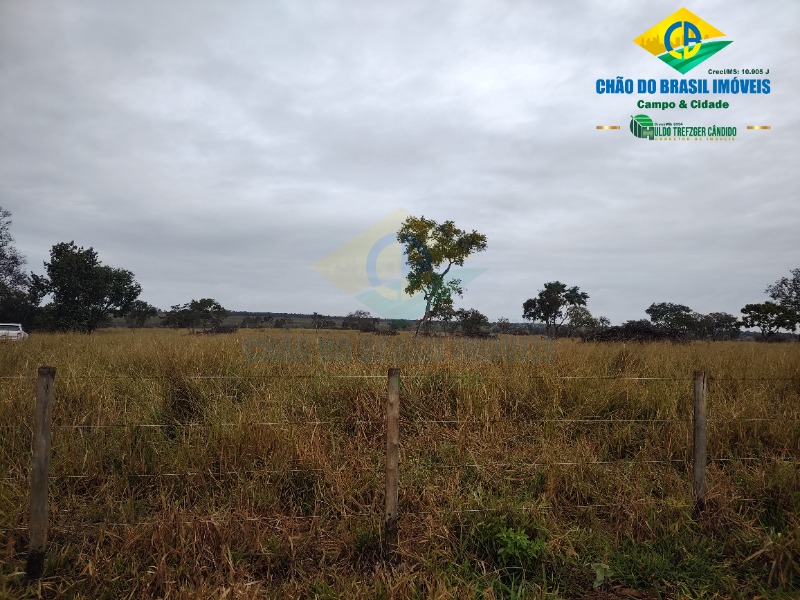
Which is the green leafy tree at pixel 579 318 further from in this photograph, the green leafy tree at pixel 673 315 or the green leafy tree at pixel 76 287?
the green leafy tree at pixel 76 287

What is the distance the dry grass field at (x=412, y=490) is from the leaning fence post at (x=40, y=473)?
16cm

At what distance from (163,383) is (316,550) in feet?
14.8

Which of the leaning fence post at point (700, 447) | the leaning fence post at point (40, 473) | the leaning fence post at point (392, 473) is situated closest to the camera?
the leaning fence post at point (40, 473)

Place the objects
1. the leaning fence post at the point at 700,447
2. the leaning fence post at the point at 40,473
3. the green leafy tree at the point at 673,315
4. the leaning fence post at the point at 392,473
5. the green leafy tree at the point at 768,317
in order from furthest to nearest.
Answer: the green leafy tree at the point at 673,315 → the green leafy tree at the point at 768,317 → the leaning fence post at the point at 700,447 → the leaning fence post at the point at 392,473 → the leaning fence post at the point at 40,473

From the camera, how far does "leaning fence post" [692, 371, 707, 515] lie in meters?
4.23

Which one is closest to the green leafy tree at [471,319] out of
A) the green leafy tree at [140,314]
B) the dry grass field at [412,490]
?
the dry grass field at [412,490]

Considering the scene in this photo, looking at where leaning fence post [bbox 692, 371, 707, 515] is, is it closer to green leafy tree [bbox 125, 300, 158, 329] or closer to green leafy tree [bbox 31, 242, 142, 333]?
green leafy tree [bbox 31, 242, 142, 333]

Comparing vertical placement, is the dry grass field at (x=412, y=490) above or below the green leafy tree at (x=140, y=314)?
below

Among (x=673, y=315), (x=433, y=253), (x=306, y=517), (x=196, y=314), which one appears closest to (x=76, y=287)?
(x=196, y=314)

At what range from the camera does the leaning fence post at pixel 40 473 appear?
348cm

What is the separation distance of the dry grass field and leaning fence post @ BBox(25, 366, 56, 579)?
163mm

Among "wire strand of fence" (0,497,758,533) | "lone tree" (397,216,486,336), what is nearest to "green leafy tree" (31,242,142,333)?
"lone tree" (397,216,486,336)

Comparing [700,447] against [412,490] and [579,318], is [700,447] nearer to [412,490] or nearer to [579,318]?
[412,490]

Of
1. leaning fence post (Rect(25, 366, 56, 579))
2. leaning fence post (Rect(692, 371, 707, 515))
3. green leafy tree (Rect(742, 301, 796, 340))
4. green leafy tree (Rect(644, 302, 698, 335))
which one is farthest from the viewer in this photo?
green leafy tree (Rect(644, 302, 698, 335))
